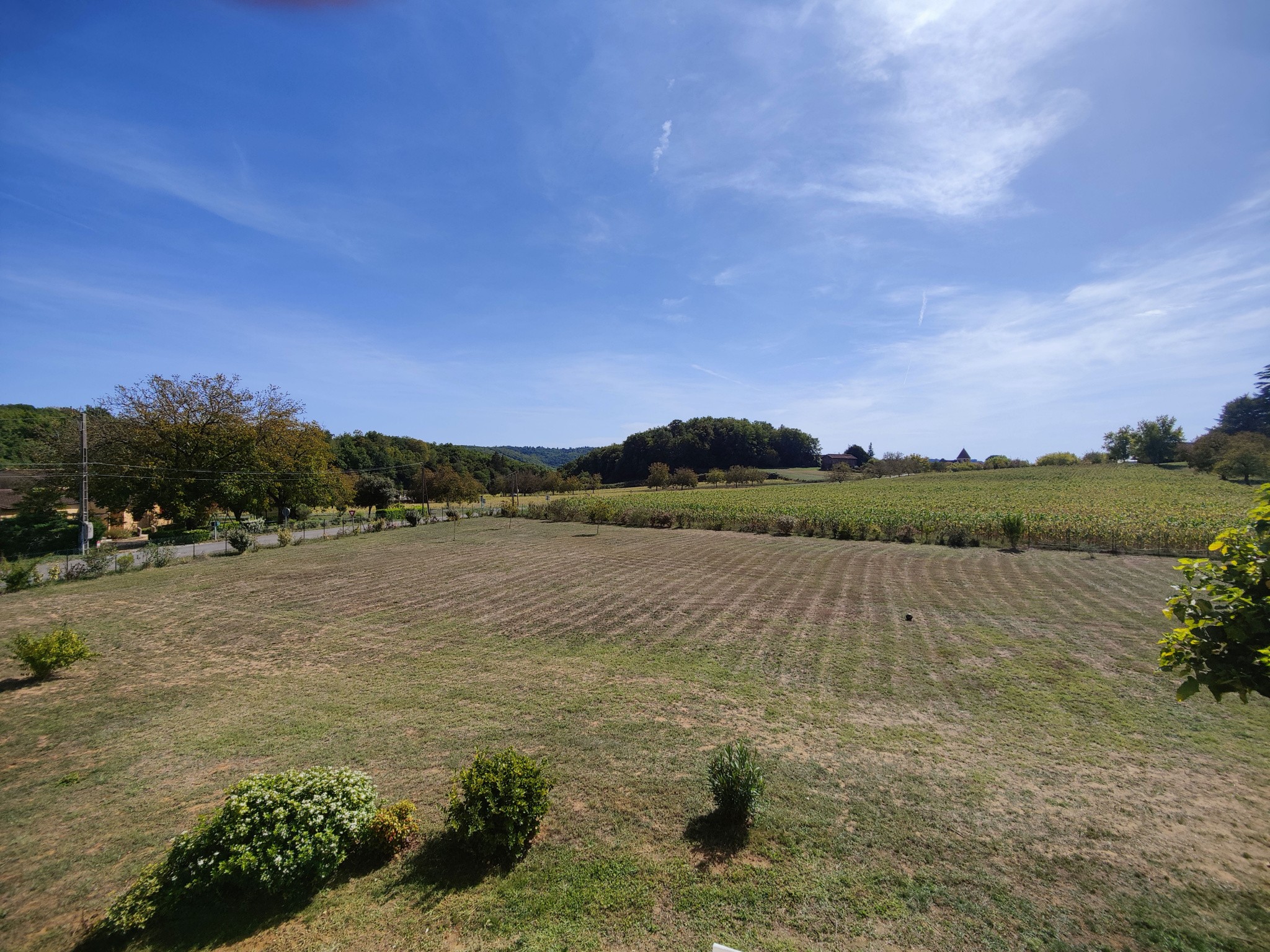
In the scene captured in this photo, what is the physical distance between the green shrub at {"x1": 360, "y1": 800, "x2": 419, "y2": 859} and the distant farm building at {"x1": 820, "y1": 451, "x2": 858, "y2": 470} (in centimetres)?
10278

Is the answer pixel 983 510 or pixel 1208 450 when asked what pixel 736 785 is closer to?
pixel 983 510

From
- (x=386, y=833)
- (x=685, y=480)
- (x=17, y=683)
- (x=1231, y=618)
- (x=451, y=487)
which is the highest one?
(x=685, y=480)

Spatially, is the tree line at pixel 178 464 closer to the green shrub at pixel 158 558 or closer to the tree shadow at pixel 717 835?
the green shrub at pixel 158 558

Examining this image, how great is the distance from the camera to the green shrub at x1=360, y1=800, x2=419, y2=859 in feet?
16.5

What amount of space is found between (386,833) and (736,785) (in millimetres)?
3709

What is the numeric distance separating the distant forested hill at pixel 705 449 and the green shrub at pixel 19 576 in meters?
82.5

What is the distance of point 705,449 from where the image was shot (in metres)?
105

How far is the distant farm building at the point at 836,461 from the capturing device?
4060 inches

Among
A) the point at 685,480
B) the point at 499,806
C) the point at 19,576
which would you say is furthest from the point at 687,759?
the point at 685,480

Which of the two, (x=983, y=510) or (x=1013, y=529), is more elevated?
(x=983, y=510)

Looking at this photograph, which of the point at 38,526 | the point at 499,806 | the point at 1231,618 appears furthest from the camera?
the point at 38,526

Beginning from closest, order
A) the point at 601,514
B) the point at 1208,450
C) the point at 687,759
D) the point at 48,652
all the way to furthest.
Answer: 1. the point at 687,759
2. the point at 48,652
3. the point at 601,514
4. the point at 1208,450

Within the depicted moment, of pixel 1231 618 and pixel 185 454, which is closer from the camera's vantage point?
pixel 1231 618

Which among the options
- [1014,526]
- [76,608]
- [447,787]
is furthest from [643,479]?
[447,787]
